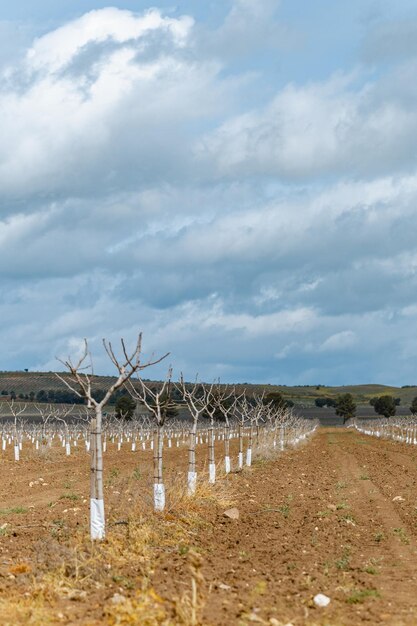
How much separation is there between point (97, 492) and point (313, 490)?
15088mm

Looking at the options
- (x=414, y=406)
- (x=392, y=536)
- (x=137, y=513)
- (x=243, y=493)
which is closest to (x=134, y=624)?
(x=137, y=513)

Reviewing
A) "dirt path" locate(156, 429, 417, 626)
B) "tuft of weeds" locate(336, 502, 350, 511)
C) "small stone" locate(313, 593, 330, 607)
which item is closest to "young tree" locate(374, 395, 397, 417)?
"dirt path" locate(156, 429, 417, 626)

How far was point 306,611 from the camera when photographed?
11.0 metres

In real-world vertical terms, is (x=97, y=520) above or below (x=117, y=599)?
above

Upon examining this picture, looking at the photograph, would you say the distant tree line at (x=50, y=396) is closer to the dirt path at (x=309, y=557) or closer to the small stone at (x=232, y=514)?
the dirt path at (x=309, y=557)

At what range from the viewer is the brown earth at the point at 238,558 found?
36.6 feet

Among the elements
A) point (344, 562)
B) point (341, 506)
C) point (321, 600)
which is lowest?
point (341, 506)

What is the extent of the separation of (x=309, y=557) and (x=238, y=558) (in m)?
1.46

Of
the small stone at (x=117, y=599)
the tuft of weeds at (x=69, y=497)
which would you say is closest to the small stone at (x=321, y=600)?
the small stone at (x=117, y=599)

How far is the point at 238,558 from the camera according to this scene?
50.0 feet

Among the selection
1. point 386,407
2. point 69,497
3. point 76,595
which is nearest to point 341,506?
point 69,497

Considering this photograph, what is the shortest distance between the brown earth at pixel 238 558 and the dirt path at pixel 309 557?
28 millimetres

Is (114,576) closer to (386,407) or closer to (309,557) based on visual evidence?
(309,557)

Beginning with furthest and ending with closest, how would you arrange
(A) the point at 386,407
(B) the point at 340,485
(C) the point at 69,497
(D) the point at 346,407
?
(A) the point at 386,407 → (D) the point at 346,407 → (B) the point at 340,485 → (C) the point at 69,497
